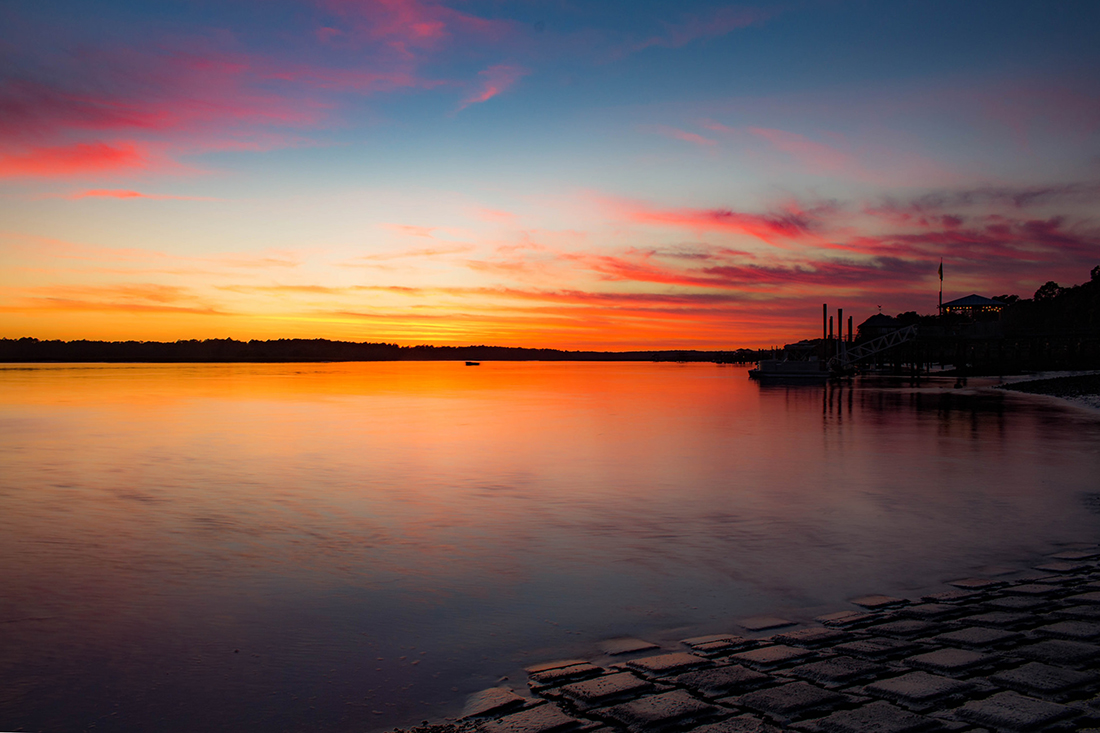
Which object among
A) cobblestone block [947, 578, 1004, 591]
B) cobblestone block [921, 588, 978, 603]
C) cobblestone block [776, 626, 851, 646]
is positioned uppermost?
cobblestone block [776, 626, 851, 646]

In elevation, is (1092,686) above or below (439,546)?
above

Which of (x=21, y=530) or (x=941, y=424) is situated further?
(x=941, y=424)

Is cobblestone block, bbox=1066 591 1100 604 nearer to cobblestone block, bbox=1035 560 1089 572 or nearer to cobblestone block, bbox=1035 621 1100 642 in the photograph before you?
cobblestone block, bbox=1035 621 1100 642

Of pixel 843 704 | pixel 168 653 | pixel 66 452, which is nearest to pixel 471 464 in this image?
pixel 66 452

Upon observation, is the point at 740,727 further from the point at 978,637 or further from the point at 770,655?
the point at 978,637

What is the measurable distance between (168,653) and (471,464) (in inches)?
607

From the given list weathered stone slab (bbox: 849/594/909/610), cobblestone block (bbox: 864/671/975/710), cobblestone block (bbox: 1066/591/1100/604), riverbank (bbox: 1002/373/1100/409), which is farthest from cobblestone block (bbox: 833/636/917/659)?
riverbank (bbox: 1002/373/1100/409)

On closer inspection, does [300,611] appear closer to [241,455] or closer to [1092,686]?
[1092,686]

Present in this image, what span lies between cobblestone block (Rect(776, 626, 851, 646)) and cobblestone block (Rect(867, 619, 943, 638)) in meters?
0.36

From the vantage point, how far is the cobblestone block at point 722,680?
5422 millimetres

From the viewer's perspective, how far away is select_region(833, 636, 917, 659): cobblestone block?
610cm

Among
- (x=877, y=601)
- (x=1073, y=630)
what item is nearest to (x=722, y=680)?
(x=1073, y=630)

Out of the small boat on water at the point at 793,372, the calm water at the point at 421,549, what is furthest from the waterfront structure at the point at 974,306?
the calm water at the point at 421,549

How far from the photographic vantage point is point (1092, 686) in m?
5.23
